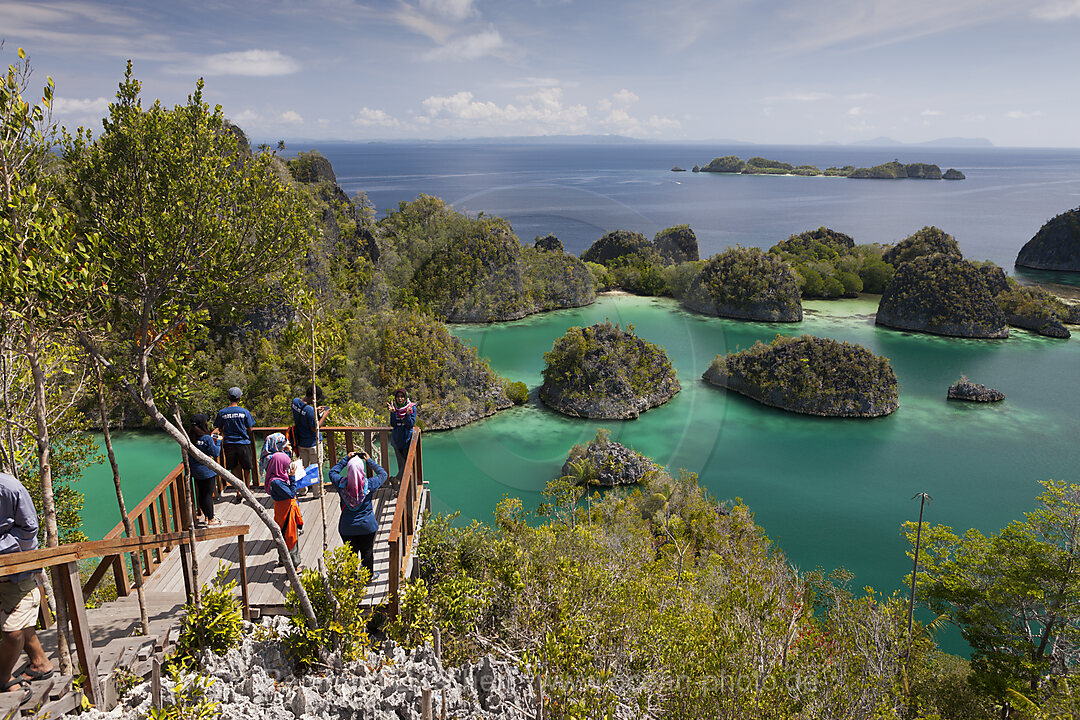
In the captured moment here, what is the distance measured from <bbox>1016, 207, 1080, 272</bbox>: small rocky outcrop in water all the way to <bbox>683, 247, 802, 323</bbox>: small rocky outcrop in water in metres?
56.5

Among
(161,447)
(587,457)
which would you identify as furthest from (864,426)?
(161,447)

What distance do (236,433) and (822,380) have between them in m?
34.9

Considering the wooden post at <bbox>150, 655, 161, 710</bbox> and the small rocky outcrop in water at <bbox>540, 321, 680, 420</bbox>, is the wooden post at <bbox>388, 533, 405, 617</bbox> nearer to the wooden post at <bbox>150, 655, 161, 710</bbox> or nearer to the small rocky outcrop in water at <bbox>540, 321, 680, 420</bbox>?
the wooden post at <bbox>150, 655, 161, 710</bbox>

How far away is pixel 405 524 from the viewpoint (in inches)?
353

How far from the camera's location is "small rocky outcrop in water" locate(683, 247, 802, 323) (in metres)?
57.2

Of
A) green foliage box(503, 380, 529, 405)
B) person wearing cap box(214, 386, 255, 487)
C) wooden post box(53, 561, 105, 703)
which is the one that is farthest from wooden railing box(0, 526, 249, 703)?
green foliage box(503, 380, 529, 405)

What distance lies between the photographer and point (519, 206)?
32250 mm

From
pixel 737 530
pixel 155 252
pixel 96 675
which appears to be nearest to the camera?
pixel 96 675

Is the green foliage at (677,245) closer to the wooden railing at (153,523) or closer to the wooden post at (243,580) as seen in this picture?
the wooden railing at (153,523)

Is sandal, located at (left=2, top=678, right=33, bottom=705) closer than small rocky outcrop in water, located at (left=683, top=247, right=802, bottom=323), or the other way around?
sandal, located at (left=2, top=678, right=33, bottom=705)

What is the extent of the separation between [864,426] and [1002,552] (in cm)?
2069

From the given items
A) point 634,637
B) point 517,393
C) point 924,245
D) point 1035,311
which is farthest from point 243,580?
point 924,245

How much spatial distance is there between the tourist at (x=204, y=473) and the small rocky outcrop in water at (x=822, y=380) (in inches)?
1349

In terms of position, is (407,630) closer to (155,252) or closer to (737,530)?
(155,252)
